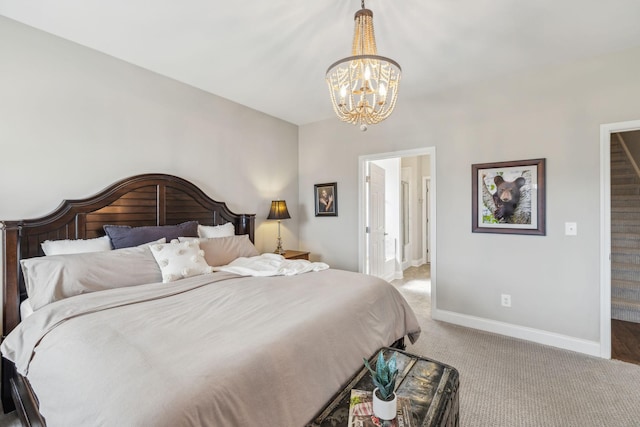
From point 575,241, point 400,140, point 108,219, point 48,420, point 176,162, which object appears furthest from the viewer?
point 400,140

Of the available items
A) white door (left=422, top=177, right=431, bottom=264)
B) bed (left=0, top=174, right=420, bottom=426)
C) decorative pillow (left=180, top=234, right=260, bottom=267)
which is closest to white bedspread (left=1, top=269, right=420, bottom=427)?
bed (left=0, top=174, right=420, bottom=426)

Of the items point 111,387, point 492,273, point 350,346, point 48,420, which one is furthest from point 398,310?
point 48,420

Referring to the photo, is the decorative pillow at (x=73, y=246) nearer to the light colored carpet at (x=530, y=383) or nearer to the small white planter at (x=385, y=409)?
the light colored carpet at (x=530, y=383)

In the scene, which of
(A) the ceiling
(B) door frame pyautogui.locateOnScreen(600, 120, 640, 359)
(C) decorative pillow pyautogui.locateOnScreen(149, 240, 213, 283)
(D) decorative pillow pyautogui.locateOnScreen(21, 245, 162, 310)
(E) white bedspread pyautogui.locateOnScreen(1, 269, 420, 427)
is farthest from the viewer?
(B) door frame pyautogui.locateOnScreen(600, 120, 640, 359)

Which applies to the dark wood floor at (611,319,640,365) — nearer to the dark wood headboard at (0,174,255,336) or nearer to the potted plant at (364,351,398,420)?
the potted plant at (364,351,398,420)

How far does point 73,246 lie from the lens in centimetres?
215

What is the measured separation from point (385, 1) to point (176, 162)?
2401 millimetres

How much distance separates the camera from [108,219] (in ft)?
8.16

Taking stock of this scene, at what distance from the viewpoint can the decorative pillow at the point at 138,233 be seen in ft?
7.73

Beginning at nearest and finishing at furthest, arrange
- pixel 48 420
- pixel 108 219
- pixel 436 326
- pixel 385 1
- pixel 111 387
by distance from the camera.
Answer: pixel 111 387 → pixel 48 420 → pixel 385 1 → pixel 108 219 → pixel 436 326

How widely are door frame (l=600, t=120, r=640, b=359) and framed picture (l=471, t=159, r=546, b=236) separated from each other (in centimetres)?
42

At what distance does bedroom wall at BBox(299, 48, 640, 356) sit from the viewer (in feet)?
8.61

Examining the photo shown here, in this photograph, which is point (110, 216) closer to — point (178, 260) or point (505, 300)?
point (178, 260)

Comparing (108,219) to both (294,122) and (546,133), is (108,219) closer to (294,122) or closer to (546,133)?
(294,122)
